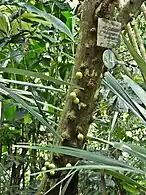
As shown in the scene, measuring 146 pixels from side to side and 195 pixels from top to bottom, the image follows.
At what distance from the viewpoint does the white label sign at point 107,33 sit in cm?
86

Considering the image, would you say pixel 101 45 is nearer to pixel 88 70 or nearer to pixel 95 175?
pixel 88 70

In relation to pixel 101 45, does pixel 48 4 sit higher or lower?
higher

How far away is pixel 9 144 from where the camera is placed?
135 cm

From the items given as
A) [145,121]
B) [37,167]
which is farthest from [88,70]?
[37,167]

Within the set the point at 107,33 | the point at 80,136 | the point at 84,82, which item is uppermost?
the point at 107,33

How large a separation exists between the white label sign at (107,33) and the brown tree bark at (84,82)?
20mm

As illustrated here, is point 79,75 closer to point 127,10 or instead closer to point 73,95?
point 73,95

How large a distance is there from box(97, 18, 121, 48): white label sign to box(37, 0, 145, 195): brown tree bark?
2 cm

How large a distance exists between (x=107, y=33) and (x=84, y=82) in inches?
4.7

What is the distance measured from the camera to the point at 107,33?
2.82ft

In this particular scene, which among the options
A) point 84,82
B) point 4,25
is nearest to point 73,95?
point 84,82

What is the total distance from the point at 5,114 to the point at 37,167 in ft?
0.90

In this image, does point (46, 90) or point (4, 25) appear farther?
point (46, 90)

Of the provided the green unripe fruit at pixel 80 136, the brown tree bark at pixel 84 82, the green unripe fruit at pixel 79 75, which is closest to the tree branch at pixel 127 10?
the brown tree bark at pixel 84 82
